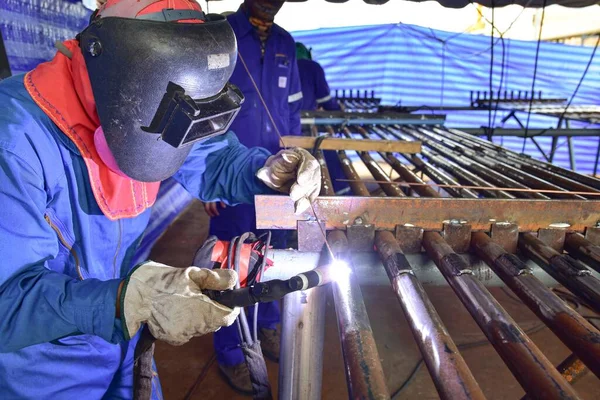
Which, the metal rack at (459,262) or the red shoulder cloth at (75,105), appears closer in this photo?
the metal rack at (459,262)

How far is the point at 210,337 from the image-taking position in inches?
122

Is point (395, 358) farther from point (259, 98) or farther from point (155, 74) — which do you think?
point (155, 74)

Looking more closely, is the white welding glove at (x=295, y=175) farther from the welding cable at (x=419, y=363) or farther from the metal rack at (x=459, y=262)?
the welding cable at (x=419, y=363)

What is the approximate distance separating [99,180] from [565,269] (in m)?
1.43

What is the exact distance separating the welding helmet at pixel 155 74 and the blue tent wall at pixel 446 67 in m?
6.46

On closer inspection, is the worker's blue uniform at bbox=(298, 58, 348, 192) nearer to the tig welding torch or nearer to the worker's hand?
the worker's hand

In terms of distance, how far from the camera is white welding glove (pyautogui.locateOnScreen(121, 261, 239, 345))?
95 cm

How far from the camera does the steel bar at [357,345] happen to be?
0.83 m

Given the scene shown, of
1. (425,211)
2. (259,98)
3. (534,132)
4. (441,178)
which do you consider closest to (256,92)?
(259,98)

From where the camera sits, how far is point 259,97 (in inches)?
114

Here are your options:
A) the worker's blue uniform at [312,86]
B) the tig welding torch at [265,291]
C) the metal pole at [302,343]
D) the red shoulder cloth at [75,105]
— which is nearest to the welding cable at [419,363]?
the metal pole at [302,343]

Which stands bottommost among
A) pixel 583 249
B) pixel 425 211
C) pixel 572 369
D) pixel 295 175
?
pixel 572 369

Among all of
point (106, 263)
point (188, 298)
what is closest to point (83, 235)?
point (106, 263)

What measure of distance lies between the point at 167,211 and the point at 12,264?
4046mm
